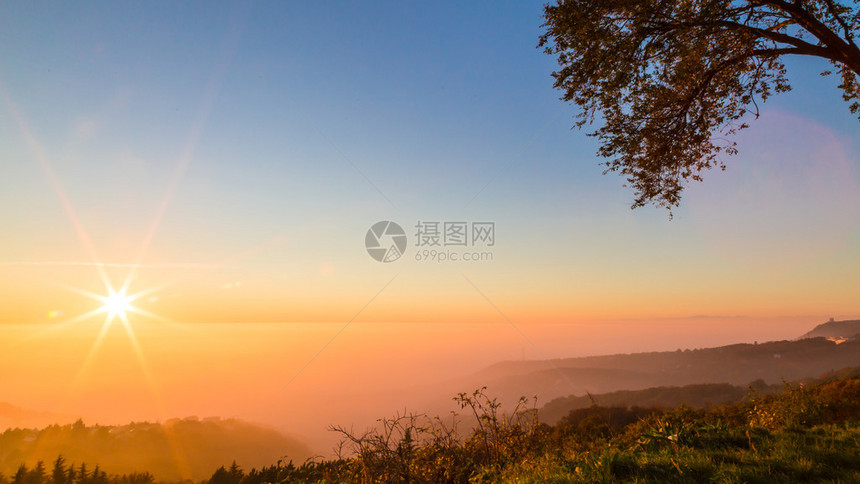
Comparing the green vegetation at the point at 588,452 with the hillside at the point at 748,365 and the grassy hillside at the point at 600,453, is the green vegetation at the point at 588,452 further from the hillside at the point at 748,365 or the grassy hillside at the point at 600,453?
the hillside at the point at 748,365

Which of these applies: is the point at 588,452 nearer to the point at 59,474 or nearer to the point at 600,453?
the point at 600,453

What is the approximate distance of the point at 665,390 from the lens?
98.3m

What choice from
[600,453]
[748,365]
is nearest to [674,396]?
[600,453]

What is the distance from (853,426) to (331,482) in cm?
863

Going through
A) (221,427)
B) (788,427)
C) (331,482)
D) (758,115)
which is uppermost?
(758,115)

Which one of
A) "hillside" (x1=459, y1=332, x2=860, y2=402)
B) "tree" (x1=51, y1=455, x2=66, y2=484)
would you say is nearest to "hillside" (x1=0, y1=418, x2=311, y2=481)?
"tree" (x1=51, y1=455, x2=66, y2=484)

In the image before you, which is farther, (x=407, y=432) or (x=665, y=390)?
(x=665, y=390)

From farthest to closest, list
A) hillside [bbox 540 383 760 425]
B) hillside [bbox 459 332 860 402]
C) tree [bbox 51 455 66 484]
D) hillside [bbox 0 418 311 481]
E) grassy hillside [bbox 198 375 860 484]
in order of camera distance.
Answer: hillside [bbox 459 332 860 402], hillside [bbox 540 383 760 425], hillside [bbox 0 418 311 481], tree [bbox 51 455 66 484], grassy hillside [bbox 198 375 860 484]

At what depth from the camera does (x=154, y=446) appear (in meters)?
84.2

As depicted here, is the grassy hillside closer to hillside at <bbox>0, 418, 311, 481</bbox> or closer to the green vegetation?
the green vegetation

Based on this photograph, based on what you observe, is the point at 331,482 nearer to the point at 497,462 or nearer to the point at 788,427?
the point at 497,462

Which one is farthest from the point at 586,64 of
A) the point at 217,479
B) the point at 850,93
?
the point at 217,479

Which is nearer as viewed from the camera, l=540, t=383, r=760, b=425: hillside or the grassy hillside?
the grassy hillside

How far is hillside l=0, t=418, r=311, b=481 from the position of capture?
48.6m
